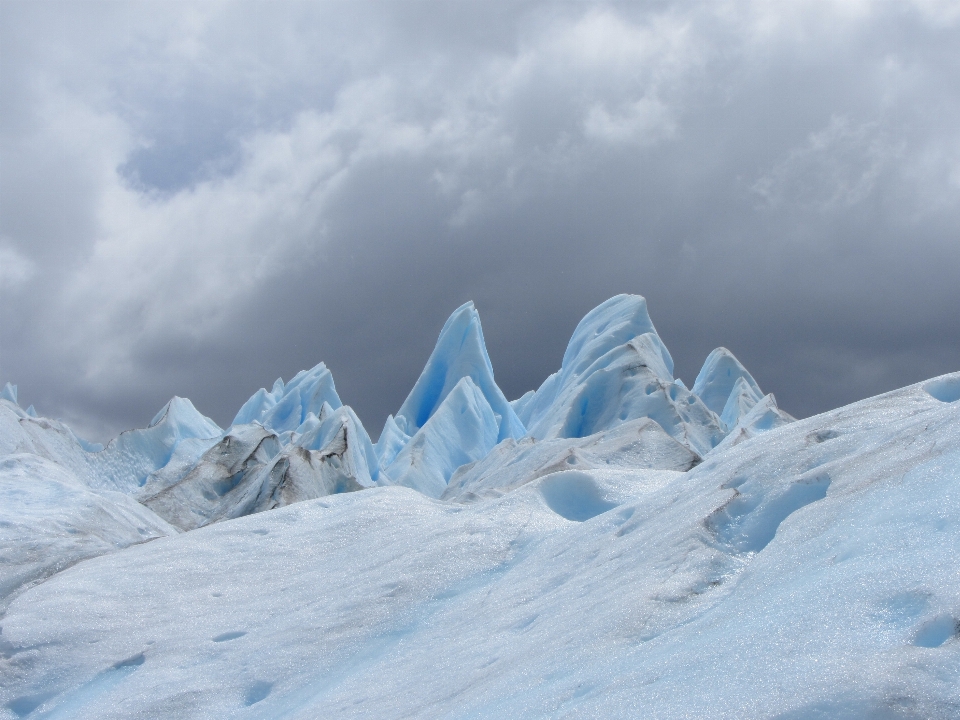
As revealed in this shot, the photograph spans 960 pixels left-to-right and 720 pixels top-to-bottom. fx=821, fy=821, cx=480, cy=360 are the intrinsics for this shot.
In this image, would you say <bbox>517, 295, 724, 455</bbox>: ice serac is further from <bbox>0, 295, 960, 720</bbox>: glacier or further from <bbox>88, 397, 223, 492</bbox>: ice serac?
<bbox>0, 295, 960, 720</bbox>: glacier

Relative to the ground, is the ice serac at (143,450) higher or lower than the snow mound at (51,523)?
higher

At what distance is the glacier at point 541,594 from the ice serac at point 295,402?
17041 mm

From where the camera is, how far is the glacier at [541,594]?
224 cm

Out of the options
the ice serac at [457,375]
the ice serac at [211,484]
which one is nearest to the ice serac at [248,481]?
the ice serac at [211,484]

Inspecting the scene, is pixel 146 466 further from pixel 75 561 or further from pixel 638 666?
pixel 638 666

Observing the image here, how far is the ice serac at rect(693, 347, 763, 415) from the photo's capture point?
23.6m

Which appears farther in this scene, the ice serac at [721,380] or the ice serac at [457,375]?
the ice serac at [721,380]

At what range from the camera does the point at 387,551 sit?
5.12m

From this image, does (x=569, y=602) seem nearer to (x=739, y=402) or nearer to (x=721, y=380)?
(x=739, y=402)

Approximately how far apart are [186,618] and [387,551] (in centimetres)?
121

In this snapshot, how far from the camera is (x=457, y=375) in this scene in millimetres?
23234

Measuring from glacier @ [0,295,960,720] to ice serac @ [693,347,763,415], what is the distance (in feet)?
59.2

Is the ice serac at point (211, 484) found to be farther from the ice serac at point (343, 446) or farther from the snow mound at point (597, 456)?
the snow mound at point (597, 456)

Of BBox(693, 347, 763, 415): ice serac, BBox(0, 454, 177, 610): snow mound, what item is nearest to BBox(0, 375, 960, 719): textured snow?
BBox(0, 454, 177, 610): snow mound
